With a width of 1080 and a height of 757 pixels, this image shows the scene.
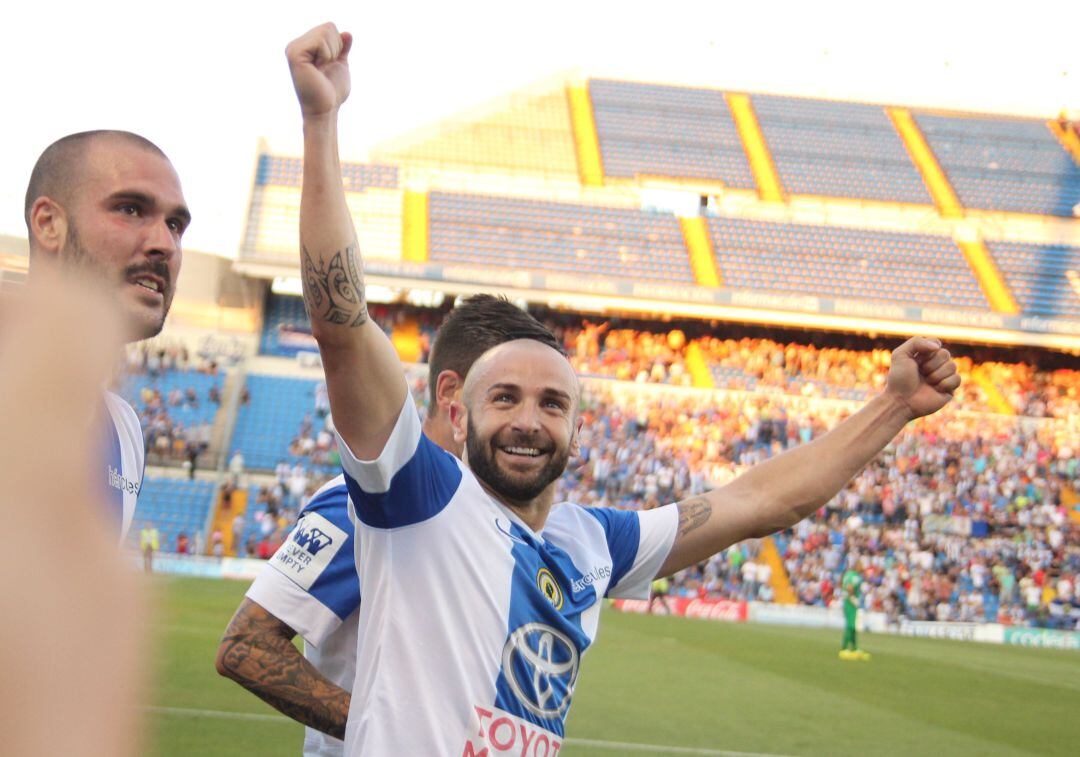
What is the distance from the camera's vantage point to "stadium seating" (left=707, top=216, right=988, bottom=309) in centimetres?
3534

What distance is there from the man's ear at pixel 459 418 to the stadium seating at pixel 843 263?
3275 cm

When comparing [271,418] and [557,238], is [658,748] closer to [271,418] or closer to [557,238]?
[271,418]

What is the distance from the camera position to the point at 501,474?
8.62ft

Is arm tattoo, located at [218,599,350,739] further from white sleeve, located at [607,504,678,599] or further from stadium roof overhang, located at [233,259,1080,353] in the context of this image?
stadium roof overhang, located at [233,259,1080,353]

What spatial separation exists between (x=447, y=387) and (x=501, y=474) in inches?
22.4

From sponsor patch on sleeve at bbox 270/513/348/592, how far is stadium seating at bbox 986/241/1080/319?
117 feet

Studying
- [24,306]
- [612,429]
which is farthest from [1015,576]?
[24,306]

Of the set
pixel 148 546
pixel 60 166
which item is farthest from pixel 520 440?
pixel 148 546

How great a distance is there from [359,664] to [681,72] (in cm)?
4501

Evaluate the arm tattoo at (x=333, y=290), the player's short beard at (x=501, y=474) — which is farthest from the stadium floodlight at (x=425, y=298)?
the arm tattoo at (x=333, y=290)

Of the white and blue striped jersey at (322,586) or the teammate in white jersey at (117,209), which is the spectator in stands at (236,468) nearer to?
the white and blue striped jersey at (322,586)

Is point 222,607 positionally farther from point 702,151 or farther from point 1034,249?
point 1034,249

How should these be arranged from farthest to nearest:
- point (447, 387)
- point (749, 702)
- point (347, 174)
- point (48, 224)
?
point (347, 174), point (749, 702), point (447, 387), point (48, 224)

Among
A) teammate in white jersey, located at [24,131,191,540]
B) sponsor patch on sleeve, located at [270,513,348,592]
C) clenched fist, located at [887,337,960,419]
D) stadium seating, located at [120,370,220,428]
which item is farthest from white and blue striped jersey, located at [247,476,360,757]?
stadium seating, located at [120,370,220,428]
